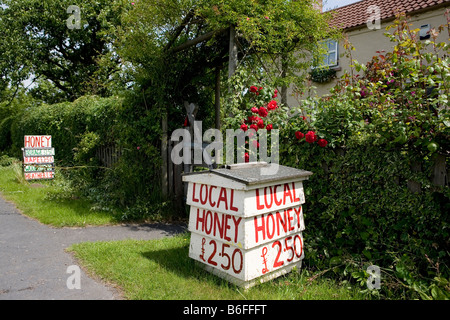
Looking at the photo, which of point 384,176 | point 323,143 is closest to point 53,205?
point 323,143

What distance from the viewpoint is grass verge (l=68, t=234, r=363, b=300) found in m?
2.82

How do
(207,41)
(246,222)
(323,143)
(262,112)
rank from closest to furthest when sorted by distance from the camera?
(246,222) → (323,143) → (262,112) → (207,41)

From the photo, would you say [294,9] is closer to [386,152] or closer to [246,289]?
[386,152]

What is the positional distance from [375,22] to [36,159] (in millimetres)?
10835

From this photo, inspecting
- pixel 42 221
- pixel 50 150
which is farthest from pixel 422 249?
pixel 50 150

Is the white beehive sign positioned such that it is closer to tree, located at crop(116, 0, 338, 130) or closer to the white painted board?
the white painted board

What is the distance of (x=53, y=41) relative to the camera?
18.8 m

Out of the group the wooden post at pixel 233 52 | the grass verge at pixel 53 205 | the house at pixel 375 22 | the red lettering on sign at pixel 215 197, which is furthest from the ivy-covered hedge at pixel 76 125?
the house at pixel 375 22

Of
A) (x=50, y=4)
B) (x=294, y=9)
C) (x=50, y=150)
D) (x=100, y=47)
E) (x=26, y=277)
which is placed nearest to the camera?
(x=26, y=277)

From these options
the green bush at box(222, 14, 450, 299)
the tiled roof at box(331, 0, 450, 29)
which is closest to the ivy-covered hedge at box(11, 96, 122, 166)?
the green bush at box(222, 14, 450, 299)

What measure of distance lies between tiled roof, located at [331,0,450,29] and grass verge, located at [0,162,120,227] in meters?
7.52

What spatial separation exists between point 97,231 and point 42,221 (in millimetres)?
1057

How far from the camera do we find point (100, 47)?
19.9 metres

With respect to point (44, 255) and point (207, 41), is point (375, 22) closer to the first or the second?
point (207, 41)
